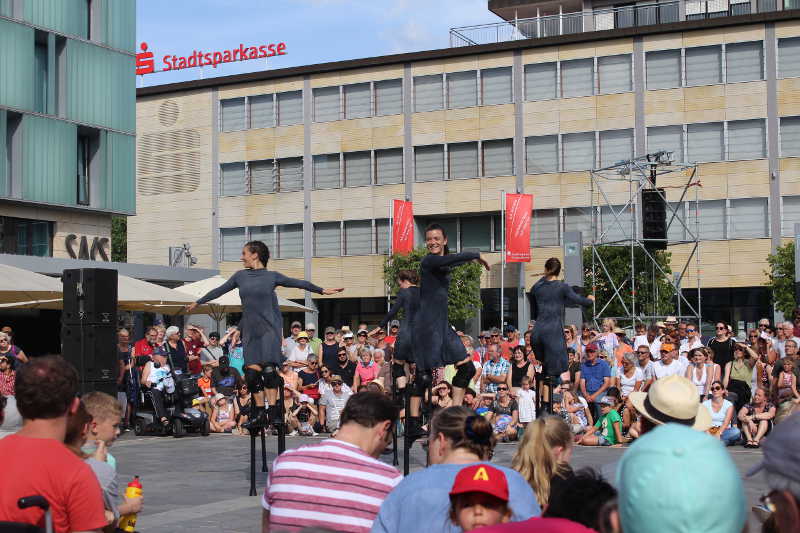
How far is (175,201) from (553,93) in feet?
70.3

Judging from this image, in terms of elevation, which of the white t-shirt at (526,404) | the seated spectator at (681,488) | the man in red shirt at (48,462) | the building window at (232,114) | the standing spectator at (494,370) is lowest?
the white t-shirt at (526,404)

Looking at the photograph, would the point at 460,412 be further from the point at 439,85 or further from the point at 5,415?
the point at 439,85

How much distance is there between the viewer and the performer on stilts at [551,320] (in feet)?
45.7

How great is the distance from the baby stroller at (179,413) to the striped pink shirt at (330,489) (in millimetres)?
14589

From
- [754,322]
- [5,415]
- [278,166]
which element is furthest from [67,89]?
[5,415]

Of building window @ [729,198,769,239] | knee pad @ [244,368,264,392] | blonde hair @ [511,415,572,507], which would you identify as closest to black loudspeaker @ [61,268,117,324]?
knee pad @ [244,368,264,392]

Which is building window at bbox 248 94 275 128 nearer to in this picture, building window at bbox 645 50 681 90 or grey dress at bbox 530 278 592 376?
building window at bbox 645 50 681 90

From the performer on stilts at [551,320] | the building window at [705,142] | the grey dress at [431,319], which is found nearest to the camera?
the grey dress at [431,319]

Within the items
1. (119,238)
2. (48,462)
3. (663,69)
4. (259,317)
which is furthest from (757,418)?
(119,238)

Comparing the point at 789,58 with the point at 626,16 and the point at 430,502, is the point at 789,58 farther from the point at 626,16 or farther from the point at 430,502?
the point at 430,502

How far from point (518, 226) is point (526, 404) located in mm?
32416

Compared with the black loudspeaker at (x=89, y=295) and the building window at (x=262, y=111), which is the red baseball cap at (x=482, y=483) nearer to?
the black loudspeaker at (x=89, y=295)

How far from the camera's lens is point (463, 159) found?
54.4 meters

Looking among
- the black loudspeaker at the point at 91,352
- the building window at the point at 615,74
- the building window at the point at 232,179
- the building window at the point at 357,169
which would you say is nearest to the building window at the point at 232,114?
the building window at the point at 232,179
